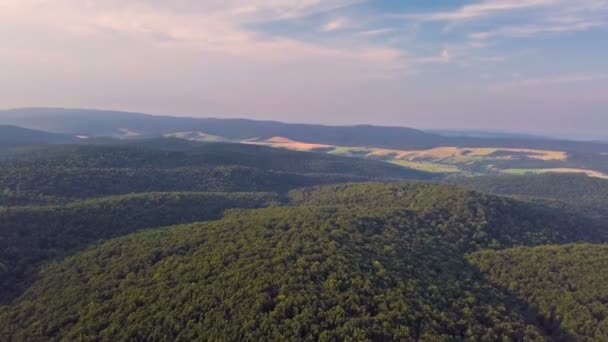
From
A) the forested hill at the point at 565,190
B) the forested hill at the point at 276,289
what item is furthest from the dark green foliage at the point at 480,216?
the forested hill at the point at 565,190

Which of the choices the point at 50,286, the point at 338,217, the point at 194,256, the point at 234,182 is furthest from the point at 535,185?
the point at 50,286

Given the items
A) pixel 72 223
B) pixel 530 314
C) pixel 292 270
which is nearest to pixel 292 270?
pixel 292 270

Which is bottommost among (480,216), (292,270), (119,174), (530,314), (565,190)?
(530,314)

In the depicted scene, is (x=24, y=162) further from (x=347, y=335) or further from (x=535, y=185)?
(x=535, y=185)

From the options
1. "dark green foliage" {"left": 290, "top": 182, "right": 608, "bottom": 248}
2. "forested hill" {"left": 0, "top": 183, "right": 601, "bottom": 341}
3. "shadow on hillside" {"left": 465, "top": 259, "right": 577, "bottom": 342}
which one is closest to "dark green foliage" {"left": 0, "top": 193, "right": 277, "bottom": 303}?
"forested hill" {"left": 0, "top": 183, "right": 601, "bottom": 341}

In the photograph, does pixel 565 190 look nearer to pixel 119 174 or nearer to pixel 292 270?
pixel 292 270

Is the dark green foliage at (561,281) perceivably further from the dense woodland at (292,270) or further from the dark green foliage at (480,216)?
the dark green foliage at (480,216)

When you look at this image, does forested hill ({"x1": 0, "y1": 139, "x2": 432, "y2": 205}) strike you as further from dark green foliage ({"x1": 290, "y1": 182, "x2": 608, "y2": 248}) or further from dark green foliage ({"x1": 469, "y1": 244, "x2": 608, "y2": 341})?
dark green foliage ({"x1": 469, "y1": 244, "x2": 608, "y2": 341})
